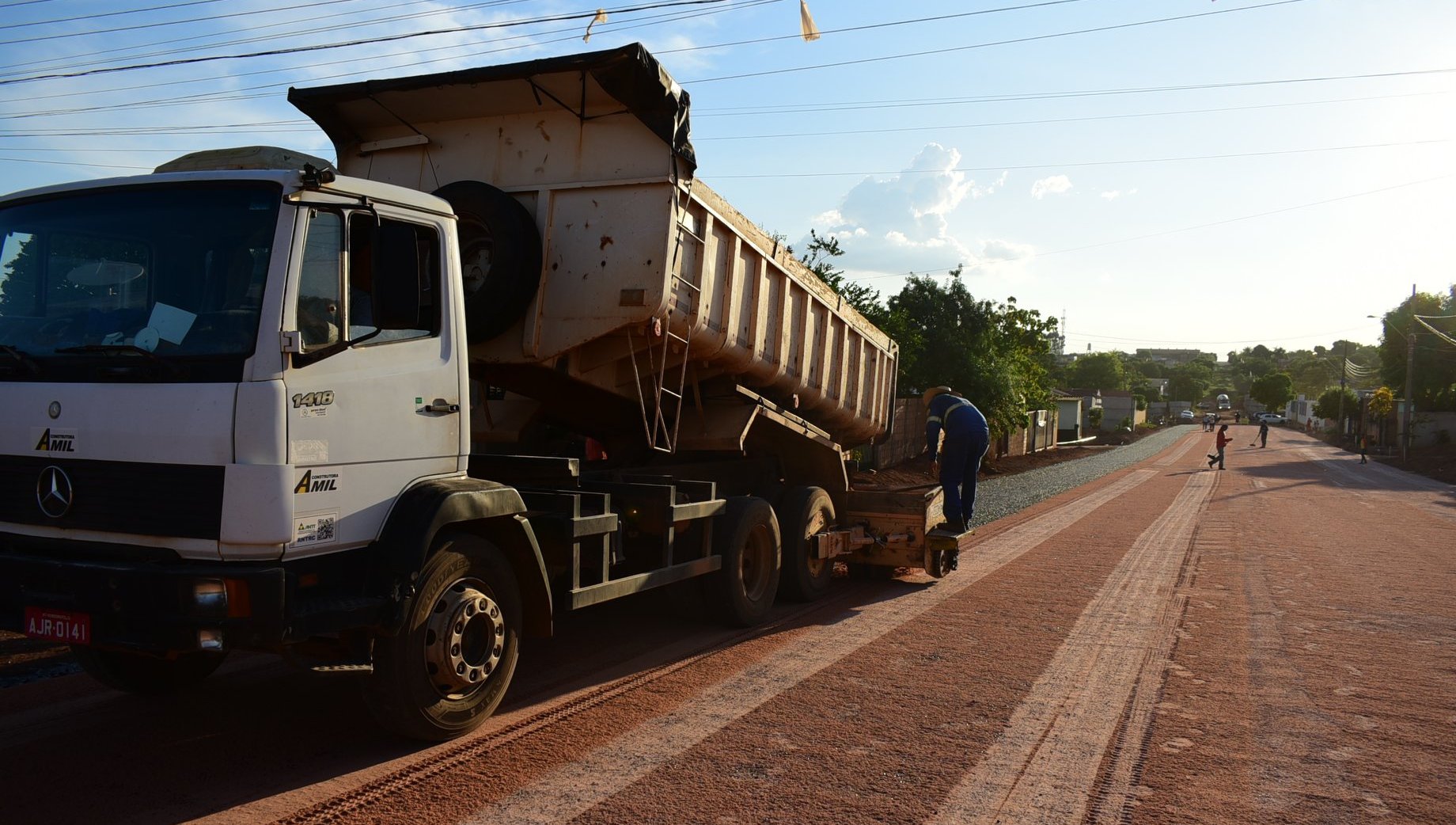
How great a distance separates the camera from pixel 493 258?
5.90m

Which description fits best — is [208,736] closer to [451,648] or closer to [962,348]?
[451,648]

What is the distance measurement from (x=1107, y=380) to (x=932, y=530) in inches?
4475

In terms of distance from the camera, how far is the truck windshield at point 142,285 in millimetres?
4020

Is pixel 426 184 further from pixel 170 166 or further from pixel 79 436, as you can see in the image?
pixel 79 436

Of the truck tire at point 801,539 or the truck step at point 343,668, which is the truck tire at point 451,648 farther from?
the truck tire at point 801,539

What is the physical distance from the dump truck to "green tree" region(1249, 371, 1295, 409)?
Answer: 424ft

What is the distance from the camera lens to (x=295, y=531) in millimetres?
4004

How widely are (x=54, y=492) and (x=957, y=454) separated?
7692 mm

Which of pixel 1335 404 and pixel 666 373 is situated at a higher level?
pixel 1335 404

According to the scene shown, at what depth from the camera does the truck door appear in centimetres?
410

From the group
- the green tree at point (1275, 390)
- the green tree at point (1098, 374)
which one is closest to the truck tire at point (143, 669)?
the green tree at point (1098, 374)

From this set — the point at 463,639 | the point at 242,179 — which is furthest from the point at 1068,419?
the point at 242,179

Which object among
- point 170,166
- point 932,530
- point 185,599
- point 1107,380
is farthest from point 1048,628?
point 1107,380

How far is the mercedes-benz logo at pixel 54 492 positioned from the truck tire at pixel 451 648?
4.54 ft
